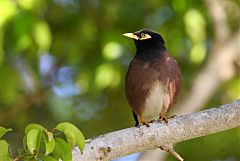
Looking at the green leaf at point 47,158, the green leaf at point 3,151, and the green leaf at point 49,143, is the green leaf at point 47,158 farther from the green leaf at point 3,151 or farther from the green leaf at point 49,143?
the green leaf at point 3,151

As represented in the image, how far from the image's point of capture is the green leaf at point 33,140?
Result: 3.11 metres

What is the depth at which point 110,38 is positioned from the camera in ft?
19.9

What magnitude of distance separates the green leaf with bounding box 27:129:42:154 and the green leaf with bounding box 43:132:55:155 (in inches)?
1.2

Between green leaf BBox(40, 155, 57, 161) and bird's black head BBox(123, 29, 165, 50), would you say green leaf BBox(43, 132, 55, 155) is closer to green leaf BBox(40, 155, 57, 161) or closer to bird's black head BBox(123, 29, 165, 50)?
Answer: green leaf BBox(40, 155, 57, 161)

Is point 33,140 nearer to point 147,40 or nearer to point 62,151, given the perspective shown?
point 62,151

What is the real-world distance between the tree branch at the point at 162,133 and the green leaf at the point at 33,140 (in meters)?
0.36

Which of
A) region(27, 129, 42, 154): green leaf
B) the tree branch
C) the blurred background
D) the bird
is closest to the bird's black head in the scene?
the bird

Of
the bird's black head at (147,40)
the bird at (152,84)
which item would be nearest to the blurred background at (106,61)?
the bird's black head at (147,40)

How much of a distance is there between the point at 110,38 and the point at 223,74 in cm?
106

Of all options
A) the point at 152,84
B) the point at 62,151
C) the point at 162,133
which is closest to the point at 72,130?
the point at 62,151

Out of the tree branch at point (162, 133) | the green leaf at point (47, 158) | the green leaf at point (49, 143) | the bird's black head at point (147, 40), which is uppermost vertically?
the bird's black head at point (147, 40)

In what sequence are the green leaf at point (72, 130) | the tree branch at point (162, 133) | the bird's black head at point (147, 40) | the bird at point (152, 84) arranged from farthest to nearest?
the bird's black head at point (147, 40), the bird at point (152, 84), the tree branch at point (162, 133), the green leaf at point (72, 130)

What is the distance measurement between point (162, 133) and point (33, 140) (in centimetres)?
76

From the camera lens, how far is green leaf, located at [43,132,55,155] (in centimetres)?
310
